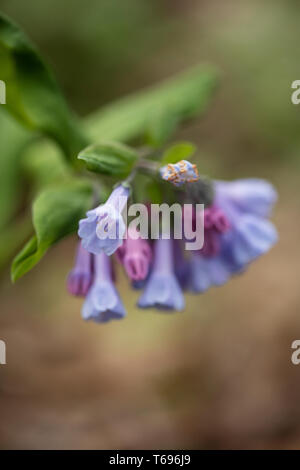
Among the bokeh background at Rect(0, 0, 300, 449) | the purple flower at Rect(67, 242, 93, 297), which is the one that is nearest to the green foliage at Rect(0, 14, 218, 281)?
the purple flower at Rect(67, 242, 93, 297)

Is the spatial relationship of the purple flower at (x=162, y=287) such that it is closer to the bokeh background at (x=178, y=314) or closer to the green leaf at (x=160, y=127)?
the green leaf at (x=160, y=127)

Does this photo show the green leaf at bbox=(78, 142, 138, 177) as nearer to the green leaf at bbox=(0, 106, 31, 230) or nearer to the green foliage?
the green foliage

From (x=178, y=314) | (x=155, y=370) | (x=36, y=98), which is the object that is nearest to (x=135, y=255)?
(x=36, y=98)

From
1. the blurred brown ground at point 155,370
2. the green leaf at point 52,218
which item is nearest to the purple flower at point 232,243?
the green leaf at point 52,218

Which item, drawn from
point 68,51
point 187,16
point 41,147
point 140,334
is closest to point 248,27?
point 187,16

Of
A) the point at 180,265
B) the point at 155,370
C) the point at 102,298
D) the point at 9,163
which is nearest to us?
the point at 102,298

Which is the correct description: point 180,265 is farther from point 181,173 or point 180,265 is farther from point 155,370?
point 155,370
